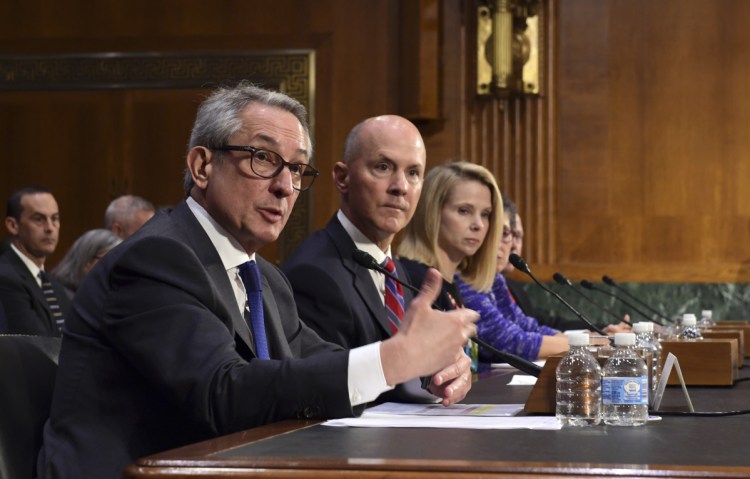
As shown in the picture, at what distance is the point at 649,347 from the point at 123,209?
514 cm

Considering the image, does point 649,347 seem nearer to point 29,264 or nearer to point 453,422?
point 453,422

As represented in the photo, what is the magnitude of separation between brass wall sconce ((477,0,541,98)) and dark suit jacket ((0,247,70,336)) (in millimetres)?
2960

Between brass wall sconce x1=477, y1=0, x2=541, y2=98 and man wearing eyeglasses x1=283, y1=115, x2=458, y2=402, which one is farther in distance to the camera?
brass wall sconce x1=477, y1=0, x2=541, y2=98

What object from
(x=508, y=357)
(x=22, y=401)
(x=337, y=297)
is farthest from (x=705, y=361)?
(x=22, y=401)

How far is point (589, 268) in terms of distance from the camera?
746 cm

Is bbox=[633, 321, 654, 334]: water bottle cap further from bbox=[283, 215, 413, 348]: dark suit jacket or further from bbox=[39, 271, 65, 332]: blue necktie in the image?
bbox=[39, 271, 65, 332]: blue necktie

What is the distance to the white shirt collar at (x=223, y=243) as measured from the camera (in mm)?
2443

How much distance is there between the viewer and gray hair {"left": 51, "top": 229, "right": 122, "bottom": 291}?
6602 millimetres

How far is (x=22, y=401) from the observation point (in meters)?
2.15

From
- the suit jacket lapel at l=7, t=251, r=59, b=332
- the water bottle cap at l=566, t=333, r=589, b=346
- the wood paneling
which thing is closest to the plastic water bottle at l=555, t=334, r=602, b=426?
the water bottle cap at l=566, t=333, r=589, b=346

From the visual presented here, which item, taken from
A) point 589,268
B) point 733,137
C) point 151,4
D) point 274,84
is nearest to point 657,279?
point 589,268

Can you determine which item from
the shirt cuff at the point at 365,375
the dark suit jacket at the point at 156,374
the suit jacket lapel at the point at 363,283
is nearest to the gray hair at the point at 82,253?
the suit jacket lapel at the point at 363,283

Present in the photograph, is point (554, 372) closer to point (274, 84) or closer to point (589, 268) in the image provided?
point (589, 268)

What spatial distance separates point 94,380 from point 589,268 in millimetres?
5637
